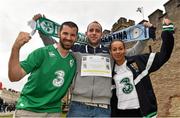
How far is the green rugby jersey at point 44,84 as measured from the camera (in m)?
4.38

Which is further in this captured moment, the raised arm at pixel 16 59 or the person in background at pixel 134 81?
the person in background at pixel 134 81

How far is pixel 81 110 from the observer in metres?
4.55

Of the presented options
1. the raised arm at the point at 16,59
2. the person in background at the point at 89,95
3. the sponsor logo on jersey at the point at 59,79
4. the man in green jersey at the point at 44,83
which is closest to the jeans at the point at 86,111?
the person in background at the point at 89,95

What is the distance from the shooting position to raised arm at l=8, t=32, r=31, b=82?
4.04 metres

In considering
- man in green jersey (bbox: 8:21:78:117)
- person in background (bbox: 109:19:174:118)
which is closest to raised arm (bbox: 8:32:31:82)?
man in green jersey (bbox: 8:21:78:117)

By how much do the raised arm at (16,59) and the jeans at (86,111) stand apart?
84 cm

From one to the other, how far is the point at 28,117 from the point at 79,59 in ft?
3.28

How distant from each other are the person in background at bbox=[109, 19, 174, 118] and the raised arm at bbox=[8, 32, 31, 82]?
128 centimetres

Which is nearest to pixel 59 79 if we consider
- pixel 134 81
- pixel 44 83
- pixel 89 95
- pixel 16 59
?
pixel 44 83

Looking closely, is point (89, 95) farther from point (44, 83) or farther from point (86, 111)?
point (44, 83)

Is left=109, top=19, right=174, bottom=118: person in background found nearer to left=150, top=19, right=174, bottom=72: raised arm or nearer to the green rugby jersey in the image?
left=150, top=19, right=174, bottom=72: raised arm

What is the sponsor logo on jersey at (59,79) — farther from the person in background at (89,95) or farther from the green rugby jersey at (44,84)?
the person in background at (89,95)

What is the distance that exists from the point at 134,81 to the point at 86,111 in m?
0.74

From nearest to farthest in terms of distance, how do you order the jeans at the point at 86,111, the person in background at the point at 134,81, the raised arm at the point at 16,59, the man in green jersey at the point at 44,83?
the raised arm at the point at 16,59 → the man in green jersey at the point at 44,83 → the jeans at the point at 86,111 → the person in background at the point at 134,81
